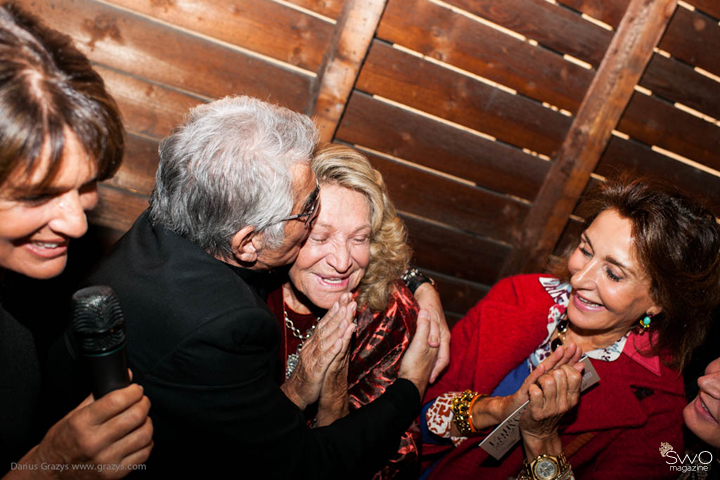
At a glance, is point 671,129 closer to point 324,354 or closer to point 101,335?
point 324,354

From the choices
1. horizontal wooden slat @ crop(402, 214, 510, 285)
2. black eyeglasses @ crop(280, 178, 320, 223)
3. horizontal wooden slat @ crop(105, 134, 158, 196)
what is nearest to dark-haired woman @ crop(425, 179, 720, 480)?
black eyeglasses @ crop(280, 178, 320, 223)

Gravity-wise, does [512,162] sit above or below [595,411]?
above

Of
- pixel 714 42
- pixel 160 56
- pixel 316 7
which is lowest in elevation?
pixel 160 56

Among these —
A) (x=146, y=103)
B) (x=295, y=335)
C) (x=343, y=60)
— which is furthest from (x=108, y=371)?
(x=343, y=60)

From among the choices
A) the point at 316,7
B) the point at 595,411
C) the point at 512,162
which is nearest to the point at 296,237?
the point at 595,411

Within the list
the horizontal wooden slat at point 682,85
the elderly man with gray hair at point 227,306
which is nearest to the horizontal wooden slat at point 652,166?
the horizontal wooden slat at point 682,85

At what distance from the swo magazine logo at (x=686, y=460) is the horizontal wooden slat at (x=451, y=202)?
198 cm

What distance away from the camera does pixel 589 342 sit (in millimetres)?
2320

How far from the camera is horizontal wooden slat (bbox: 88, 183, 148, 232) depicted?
313 cm

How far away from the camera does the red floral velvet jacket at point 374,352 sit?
86.3 inches

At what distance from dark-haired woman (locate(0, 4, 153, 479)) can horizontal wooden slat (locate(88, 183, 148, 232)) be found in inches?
78.1

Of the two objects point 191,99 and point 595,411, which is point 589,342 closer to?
point 595,411

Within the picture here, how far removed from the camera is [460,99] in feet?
10.8

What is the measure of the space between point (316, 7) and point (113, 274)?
6.88 feet
